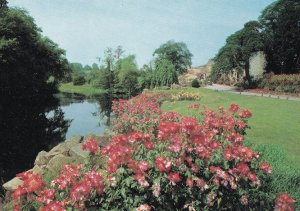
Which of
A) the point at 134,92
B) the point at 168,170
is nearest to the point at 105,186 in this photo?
the point at 168,170

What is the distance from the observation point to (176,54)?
90.4 metres

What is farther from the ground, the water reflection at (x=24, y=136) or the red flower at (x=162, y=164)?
the red flower at (x=162, y=164)

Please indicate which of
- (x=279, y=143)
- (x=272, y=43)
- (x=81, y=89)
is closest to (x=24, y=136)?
(x=279, y=143)

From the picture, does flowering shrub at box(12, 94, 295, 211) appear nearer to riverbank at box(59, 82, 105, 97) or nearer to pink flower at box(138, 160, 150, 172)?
pink flower at box(138, 160, 150, 172)

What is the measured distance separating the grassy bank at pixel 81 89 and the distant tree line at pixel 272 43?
1457 inches

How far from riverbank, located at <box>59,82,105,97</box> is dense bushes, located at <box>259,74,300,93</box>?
1712 inches

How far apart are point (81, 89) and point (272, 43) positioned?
180 ft

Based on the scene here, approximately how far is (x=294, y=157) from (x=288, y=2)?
53.6 m

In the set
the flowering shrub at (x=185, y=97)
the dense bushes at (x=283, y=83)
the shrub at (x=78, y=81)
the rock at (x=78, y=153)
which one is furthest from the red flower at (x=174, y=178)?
the shrub at (x=78, y=81)

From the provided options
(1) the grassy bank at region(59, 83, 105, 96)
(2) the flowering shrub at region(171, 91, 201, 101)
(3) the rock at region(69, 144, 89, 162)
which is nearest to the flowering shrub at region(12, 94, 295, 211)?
(3) the rock at region(69, 144, 89, 162)

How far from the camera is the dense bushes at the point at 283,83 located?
151 ft

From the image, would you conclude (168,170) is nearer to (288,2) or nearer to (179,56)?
(288,2)

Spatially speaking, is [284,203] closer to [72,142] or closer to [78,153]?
[78,153]

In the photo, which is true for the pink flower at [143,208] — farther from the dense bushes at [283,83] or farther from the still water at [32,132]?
the dense bushes at [283,83]
